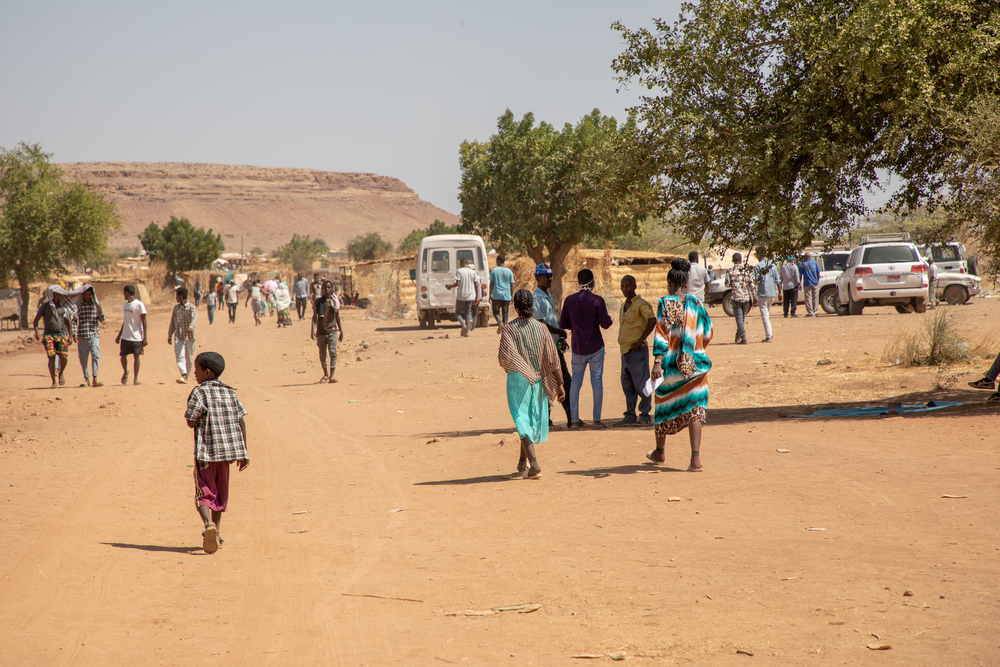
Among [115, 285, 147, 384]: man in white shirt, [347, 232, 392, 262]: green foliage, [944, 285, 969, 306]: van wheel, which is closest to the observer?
[115, 285, 147, 384]: man in white shirt

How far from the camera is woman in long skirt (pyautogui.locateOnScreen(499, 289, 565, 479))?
729 centimetres

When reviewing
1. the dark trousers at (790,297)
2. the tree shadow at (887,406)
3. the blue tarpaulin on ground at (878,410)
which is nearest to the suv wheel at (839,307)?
the dark trousers at (790,297)

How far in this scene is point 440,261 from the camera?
2461cm

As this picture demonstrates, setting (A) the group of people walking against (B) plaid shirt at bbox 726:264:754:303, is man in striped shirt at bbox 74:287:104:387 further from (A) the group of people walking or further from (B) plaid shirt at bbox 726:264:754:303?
(B) plaid shirt at bbox 726:264:754:303

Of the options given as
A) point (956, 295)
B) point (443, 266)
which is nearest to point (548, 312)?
point (443, 266)

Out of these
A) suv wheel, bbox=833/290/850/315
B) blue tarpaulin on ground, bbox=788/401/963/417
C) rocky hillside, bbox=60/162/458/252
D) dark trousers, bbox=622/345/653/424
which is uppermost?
rocky hillside, bbox=60/162/458/252

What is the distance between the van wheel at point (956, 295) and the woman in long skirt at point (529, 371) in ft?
70.6

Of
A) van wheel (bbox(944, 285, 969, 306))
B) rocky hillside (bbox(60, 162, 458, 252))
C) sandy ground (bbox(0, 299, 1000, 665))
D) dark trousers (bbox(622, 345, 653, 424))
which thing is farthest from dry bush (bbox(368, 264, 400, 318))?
rocky hillside (bbox(60, 162, 458, 252))

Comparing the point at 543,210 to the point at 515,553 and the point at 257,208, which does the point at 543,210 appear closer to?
the point at 515,553

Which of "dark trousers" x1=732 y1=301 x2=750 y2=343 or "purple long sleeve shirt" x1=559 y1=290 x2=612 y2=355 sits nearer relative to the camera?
"purple long sleeve shirt" x1=559 y1=290 x2=612 y2=355

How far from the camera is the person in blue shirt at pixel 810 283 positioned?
76.5 ft

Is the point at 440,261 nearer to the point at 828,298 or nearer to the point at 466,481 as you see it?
the point at 828,298

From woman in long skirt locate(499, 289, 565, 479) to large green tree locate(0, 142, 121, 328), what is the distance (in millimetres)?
33642

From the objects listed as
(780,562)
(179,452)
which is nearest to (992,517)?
(780,562)
